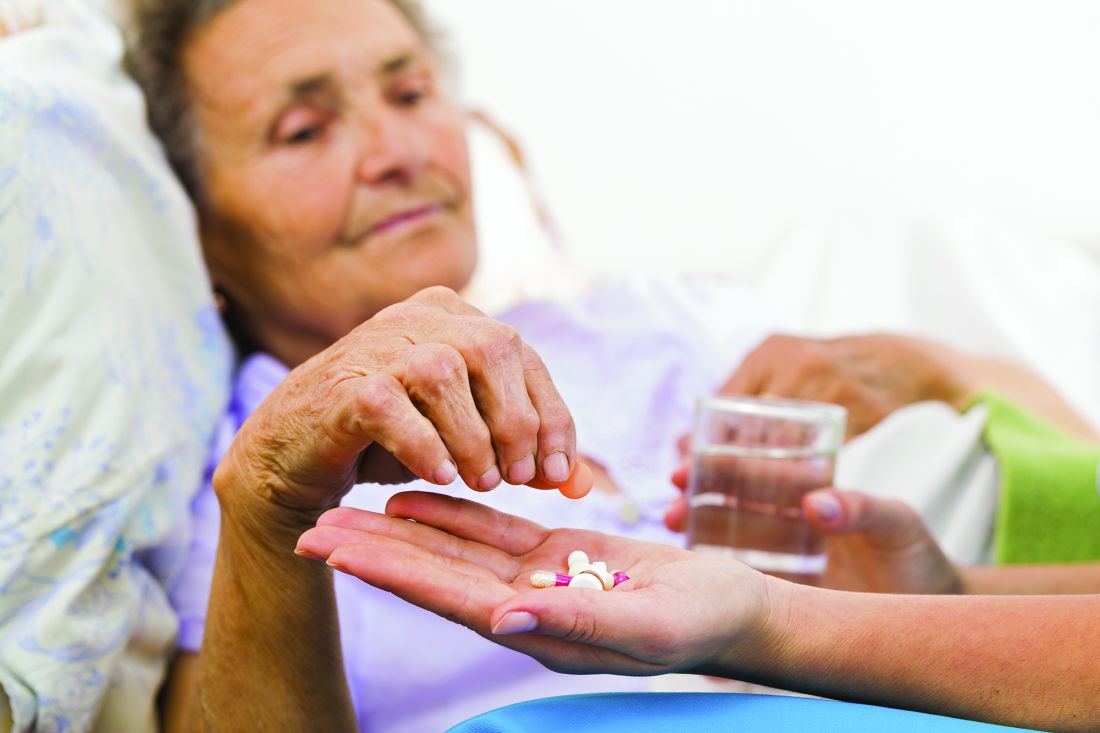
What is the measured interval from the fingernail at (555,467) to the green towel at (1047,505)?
72cm

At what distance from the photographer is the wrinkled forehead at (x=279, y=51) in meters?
1.23

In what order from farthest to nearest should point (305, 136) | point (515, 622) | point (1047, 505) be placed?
point (305, 136)
point (1047, 505)
point (515, 622)

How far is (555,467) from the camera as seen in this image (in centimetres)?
64

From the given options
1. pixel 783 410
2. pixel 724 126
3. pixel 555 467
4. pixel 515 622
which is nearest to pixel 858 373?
pixel 783 410

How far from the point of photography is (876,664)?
64 cm

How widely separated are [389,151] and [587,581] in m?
0.75

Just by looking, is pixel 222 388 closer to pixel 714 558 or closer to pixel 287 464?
pixel 287 464

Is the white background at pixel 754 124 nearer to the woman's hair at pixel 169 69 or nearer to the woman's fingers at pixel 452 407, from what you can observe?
the woman's hair at pixel 169 69

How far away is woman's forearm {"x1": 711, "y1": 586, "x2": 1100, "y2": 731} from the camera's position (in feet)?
2.03

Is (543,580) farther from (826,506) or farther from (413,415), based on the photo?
(826,506)

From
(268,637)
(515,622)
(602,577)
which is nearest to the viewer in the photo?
(515,622)

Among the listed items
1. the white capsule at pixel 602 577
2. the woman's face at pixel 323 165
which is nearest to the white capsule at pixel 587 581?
the white capsule at pixel 602 577

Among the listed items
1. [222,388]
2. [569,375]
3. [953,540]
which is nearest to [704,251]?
[569,375]

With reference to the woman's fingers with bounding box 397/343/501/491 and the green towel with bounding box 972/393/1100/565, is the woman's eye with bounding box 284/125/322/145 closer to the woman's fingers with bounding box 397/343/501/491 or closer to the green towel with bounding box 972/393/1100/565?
the woman's fingers with bounding box 397/343/501/491
